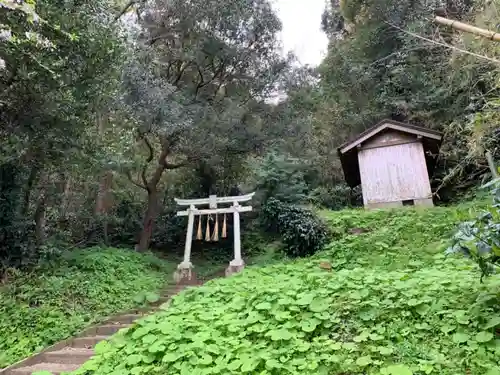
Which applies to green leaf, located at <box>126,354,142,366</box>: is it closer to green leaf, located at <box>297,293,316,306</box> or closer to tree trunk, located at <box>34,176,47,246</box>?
green leaf, located at <box>297,293,316,306</box>

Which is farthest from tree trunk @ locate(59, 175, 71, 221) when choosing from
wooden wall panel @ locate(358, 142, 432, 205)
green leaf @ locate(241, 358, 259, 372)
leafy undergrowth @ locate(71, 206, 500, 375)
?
green leaf @ locate(241, 358, 259, 372)

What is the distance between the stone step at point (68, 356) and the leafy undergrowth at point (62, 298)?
12.5 inches

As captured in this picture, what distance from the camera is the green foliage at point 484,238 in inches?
129

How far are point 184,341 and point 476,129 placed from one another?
548 cm

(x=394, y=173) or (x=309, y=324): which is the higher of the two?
(x=394, y=173)

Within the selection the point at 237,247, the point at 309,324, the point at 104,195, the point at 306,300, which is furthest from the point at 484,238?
the point at 104,195

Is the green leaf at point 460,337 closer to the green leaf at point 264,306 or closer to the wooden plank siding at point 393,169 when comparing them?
the green leaf at point 264,306

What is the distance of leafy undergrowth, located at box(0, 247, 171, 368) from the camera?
6.25 meters

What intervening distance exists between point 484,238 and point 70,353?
5967 millimetres

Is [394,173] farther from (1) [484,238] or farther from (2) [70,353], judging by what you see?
(2) [70,353]

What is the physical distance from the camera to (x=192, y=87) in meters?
14.2

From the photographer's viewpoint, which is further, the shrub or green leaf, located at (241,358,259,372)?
the shrub

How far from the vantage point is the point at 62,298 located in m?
7.10

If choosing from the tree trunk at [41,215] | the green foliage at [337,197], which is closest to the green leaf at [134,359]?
the tree trunk at [41,215]
